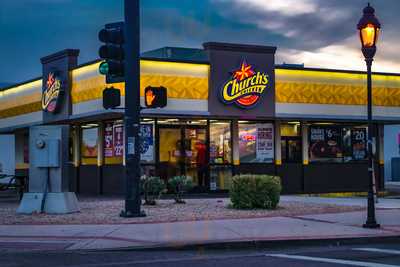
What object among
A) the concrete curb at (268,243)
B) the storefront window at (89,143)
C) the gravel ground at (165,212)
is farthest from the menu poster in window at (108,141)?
the concrete curb at (268,243)

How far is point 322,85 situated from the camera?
26.4m

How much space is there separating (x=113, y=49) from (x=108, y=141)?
10201 millimetres

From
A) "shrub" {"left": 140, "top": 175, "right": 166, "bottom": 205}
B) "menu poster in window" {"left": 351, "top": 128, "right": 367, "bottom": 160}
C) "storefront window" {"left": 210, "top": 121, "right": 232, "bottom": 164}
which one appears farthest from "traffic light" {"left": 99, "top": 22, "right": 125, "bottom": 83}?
"menu poster in window" {"left": 351, "top": 128, "right": 367, "bottom": 160}

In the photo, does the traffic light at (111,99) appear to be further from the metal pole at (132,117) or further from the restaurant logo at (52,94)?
the restaurant logo at (52,94)

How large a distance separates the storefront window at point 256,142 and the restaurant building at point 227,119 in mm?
40

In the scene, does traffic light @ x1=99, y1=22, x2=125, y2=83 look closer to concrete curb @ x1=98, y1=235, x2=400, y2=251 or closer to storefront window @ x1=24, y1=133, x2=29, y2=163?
concrete curb @ x1=98, y1=235, x2=400, y2=251

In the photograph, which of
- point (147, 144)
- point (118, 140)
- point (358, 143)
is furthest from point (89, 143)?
point (358, 143)

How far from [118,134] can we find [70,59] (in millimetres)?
3825

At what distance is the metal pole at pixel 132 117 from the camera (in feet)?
49.7

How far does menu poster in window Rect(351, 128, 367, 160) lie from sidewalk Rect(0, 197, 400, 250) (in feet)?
40.2

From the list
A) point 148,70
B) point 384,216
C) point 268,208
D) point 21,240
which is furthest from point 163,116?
point 21,240

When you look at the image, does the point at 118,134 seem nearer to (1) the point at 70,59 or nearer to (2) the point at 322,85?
(1) the point at 70,59

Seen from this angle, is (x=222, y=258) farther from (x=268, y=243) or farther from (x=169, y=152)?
(x=169, y=152)

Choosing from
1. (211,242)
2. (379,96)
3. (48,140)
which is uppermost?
(379,96)
